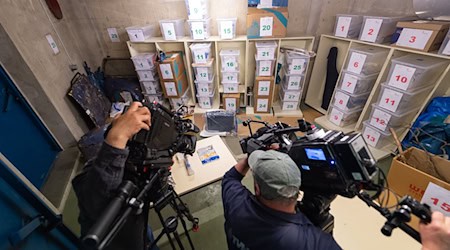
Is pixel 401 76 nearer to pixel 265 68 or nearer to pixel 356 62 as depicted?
pixel 356 62

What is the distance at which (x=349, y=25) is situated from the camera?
239 centimetres

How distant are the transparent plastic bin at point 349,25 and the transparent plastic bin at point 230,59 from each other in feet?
4.44

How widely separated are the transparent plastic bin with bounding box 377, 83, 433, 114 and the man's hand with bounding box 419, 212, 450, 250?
195 centimetres

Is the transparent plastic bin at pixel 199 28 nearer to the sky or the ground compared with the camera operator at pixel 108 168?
nearer to the sky

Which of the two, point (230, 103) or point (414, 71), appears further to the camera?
point (230, 103)

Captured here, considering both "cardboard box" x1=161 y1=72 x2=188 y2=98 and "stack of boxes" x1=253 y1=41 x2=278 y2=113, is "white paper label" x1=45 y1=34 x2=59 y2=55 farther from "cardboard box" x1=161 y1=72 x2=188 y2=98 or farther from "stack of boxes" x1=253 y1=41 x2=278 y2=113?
"stack of boxes" x1=253 y1=41 x2=278 y2=113

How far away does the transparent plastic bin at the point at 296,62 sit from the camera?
8.87ft

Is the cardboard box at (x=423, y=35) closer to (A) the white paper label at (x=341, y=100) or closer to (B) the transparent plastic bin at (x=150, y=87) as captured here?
(A) the white paper label at (x=341, y=100)

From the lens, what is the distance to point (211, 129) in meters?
2.88

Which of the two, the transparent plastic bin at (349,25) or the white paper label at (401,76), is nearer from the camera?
the white paper label at (401,76)

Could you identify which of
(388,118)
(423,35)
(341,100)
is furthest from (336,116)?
(423,35)

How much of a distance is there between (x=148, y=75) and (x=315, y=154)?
9.53ft

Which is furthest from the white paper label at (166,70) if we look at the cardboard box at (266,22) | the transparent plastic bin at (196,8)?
the cardboard box at (266,22)

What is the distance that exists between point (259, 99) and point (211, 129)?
0.93 m
